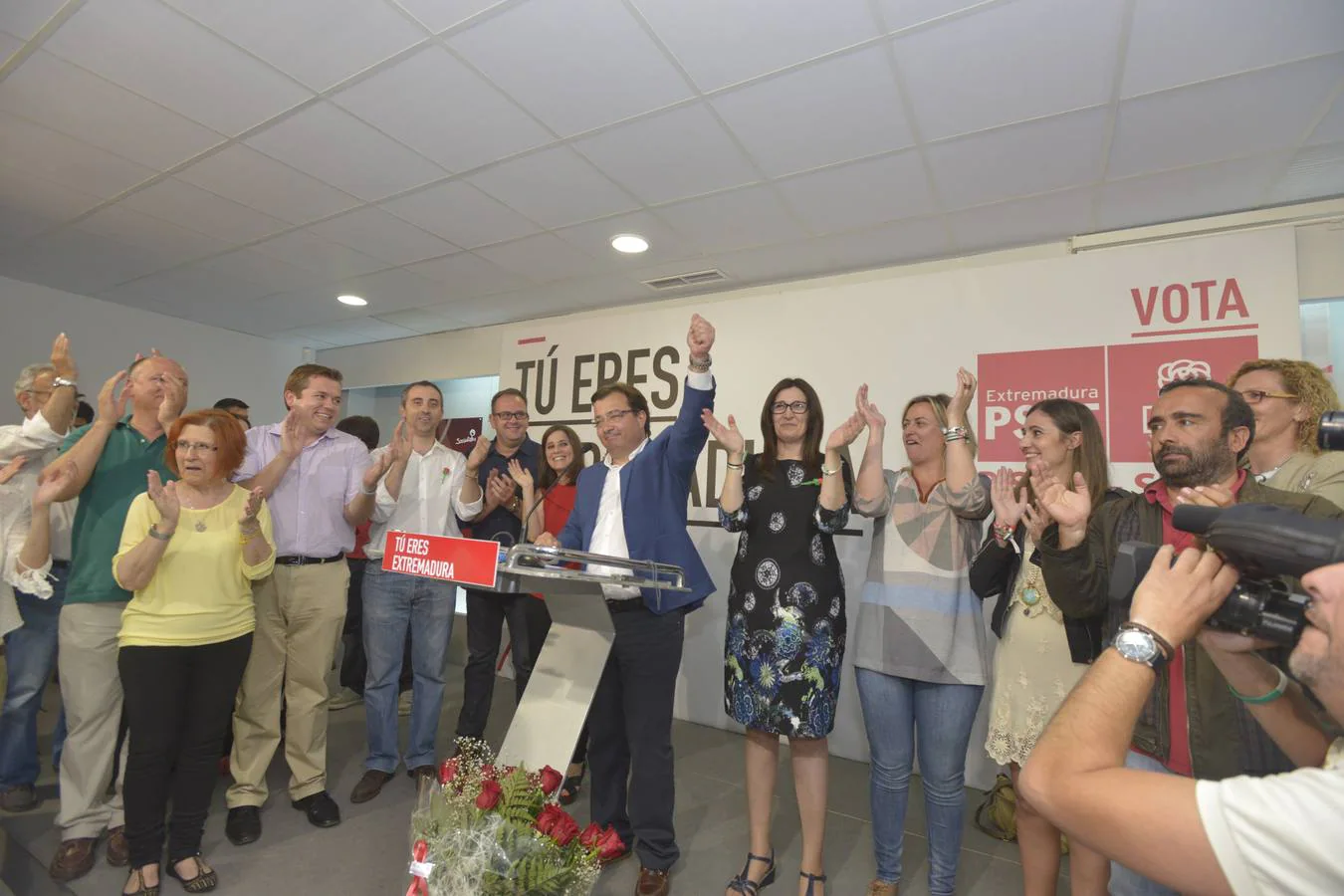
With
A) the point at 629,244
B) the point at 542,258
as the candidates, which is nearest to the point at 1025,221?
the point at 629,244

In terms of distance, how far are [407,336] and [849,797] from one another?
5402mm

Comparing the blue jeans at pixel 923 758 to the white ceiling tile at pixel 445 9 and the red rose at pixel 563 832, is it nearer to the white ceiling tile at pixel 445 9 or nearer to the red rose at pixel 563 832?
the red rose at pixel 563 832

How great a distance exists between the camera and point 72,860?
2.14m

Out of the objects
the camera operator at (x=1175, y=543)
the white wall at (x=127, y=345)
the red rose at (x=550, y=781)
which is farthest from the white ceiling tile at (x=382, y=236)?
the camera operator at (x=1175, y=543)

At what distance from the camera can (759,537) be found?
223cm

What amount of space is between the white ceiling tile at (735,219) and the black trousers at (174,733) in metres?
2.73

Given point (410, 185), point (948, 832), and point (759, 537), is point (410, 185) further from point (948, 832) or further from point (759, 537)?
point (948, 832)

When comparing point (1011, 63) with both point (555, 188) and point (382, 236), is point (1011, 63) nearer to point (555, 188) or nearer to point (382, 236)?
point (555, 188)

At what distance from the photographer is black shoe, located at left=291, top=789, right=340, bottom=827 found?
99.6 inches

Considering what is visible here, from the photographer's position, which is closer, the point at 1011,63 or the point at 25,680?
the point at 1011,63

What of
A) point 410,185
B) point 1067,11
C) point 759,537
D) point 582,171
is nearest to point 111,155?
point 410,185

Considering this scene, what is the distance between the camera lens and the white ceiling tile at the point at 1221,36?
193 centimetres

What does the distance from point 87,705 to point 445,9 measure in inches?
102

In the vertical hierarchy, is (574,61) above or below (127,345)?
above
